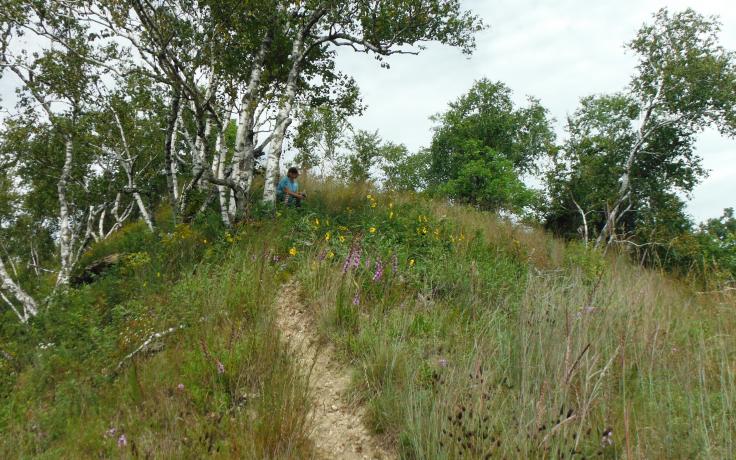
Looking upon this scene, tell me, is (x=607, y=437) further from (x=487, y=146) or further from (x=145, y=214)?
(x=487, y=146)

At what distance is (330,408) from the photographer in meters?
2.87

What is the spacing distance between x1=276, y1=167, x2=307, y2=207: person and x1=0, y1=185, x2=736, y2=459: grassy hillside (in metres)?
2.36

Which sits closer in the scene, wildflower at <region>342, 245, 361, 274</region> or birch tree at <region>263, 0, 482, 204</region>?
wildflower at <region>342, 245, 361, 274</region>

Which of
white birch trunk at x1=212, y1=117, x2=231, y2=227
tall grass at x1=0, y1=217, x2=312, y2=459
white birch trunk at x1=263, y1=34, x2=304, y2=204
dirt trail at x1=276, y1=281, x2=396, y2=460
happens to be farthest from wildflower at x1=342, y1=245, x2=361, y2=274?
white birch trunk at x1=263, y1=34, x2=304, y2=204

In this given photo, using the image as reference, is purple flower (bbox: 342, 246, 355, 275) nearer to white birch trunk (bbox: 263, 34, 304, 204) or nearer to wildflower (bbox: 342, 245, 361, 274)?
wildflower (bbox: 342, 245, 361, 274)

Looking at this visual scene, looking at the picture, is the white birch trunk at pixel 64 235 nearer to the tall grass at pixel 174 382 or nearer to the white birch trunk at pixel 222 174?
the white birch trunk at pixel 222 174

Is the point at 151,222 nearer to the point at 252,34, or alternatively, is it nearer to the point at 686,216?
the point at 252,34

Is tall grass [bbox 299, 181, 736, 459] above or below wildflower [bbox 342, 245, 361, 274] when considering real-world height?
below

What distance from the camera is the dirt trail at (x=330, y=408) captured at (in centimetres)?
252

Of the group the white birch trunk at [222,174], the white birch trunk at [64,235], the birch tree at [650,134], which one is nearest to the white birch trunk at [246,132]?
the white birch trunk at [222,174]

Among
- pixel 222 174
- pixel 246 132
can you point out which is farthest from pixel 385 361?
pixel 222 174

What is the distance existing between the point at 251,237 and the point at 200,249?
1.13m

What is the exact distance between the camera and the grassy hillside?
2014 millimetres

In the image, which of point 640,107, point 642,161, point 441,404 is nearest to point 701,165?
point 642,161
